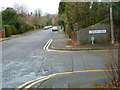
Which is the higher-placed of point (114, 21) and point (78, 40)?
point (114, 21)

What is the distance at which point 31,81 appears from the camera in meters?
6.34

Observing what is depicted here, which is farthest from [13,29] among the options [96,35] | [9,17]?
[96,35]

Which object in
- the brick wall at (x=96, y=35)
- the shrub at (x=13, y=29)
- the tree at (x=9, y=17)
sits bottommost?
the brick wall at (x=96, y=35)

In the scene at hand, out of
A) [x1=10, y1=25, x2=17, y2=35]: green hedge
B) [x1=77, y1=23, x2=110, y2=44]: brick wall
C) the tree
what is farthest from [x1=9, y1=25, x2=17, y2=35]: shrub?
[x1=77, y1=23, x2=110, y2=44]: brick wall

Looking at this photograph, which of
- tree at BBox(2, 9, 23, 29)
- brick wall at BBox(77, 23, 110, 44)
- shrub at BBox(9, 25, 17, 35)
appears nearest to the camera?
brick wall at BBox(77, 23, 110, 44)

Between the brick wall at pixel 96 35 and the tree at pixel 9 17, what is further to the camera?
the tree at pixel 9 17

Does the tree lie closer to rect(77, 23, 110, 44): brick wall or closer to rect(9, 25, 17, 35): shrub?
rect(9, 25, 17, 35): shrub

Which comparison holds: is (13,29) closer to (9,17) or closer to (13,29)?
(13,29)

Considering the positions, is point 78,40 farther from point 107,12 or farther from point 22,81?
point 22,81

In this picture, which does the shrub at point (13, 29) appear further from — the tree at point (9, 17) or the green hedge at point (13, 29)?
the tree at point (9, 17)

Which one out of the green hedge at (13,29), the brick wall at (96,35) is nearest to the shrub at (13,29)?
the green hedge at (13,29)

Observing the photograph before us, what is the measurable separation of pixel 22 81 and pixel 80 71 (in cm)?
243

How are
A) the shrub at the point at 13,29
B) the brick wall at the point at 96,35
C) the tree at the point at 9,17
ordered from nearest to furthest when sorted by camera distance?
the brick wall at the point at 96,35
the shrub at the point at 13,29
the tree at the point at 9,17

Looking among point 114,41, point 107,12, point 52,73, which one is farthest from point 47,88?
point 107,12
